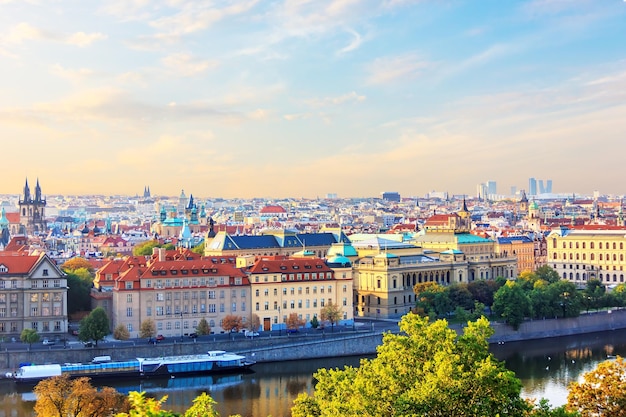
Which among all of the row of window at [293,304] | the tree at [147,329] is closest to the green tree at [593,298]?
the row of window at [293,304]

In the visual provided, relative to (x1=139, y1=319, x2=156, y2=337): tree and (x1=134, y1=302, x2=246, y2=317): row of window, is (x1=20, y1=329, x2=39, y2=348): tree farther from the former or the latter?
(x1=134, y1=302, x2=246, y2=317): row of window

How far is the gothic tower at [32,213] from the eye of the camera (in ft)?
604

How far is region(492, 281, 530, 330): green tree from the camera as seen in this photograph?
76625 millimetres

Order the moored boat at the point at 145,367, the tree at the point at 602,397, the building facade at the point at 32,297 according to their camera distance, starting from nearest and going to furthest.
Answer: the tree at the point at 602,397 → the moored boat at the point at 145,367 → the building facade at the point at 32,297

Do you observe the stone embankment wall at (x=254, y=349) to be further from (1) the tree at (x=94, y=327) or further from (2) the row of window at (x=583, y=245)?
(2) the row of window at (x=583, y=245)

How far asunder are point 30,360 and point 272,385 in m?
15.9

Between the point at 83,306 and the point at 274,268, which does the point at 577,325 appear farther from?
the point at 83,306

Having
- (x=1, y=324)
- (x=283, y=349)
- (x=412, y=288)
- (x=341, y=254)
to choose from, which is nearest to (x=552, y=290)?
(x=412, y=288)

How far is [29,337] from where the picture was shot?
63000 mm

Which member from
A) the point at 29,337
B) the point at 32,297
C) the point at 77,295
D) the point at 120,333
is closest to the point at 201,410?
the point at 29,337

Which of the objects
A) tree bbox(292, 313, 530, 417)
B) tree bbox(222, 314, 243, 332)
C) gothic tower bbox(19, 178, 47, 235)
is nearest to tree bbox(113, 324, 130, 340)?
tree bbox(222, 314, 243, 332)

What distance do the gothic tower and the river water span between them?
130 meters

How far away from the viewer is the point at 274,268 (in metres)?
75.6

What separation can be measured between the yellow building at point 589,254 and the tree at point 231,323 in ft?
195
